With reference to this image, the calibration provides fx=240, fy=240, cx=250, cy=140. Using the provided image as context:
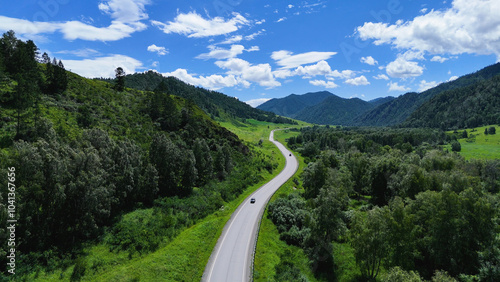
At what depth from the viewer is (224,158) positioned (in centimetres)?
7844

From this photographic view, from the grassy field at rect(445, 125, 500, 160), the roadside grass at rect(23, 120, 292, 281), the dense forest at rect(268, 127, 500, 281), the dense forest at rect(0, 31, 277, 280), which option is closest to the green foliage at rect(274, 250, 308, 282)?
the dense forest at rect(268, 127, 500, 281)

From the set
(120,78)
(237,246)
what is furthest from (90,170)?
(120,78)

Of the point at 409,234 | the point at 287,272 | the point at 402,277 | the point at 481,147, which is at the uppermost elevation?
the point at 481,147

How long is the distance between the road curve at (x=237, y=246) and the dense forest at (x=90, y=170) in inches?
303

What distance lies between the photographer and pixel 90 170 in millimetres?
37531

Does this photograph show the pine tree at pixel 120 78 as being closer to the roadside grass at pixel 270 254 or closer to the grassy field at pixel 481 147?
the roadside grass at pixel 270 254

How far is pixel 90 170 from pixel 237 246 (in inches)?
1040

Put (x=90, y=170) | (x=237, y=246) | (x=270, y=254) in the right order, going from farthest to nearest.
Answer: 1. (x=237, y=246)
2. (x=270, y=254)
3. (x=90, y=170)

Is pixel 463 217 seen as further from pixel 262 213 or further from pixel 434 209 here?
pixel 262 213

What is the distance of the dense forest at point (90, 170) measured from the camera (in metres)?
31.7

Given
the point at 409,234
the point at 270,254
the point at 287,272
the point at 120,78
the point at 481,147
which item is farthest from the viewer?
the point at 481,147

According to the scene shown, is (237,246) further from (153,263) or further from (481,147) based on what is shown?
(481,147)

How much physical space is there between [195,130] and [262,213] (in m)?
48.6

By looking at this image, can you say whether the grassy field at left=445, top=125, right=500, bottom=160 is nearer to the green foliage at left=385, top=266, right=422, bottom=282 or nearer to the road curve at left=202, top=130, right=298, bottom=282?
the road curve at left=202, top=130, right=298, bottom=282
